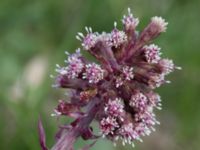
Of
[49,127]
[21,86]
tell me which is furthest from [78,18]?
[49,127]

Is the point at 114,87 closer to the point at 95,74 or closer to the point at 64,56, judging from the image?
the point at 95,74

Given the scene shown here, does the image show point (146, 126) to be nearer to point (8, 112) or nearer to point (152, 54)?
point (152, 54)

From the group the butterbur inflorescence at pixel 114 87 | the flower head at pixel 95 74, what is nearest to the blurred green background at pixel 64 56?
the butterbur inflorescence at pixel 114 87

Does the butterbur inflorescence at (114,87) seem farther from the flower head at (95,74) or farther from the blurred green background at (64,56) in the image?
the blurred green background at (64,56)

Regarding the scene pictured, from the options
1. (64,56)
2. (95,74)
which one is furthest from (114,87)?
(64,56)

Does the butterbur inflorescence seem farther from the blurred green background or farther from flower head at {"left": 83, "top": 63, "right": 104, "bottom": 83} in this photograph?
the blurred green background
